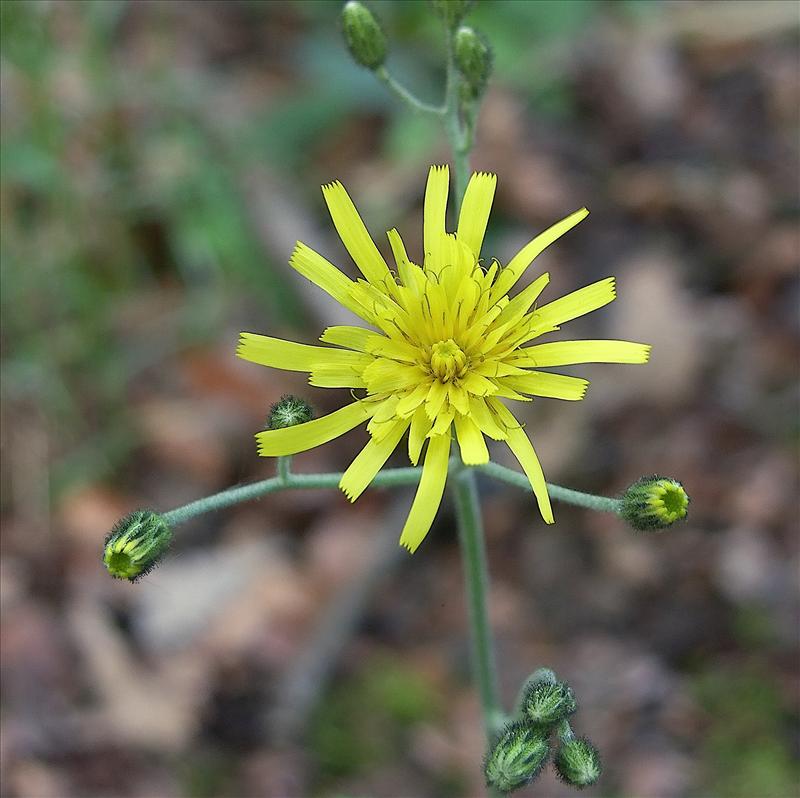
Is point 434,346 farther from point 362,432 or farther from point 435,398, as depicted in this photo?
point 362,432

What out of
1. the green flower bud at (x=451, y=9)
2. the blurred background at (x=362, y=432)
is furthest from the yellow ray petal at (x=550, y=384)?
the blurred background at (x=362, y=432)

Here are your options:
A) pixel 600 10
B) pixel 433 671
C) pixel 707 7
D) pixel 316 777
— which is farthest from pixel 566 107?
pixel 316 777

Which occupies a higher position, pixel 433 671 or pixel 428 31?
pixel 428 31

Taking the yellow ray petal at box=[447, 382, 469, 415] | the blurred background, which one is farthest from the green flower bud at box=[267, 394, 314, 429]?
the blurred background

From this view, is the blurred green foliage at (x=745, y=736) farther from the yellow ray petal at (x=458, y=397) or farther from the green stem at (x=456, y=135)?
the green stem at (x=456, y=135)

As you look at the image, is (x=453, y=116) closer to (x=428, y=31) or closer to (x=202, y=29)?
(x=428, y=31)

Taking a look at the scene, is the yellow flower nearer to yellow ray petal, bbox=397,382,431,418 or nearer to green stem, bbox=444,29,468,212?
yellow ray petal, bbox=397,382,431,418
